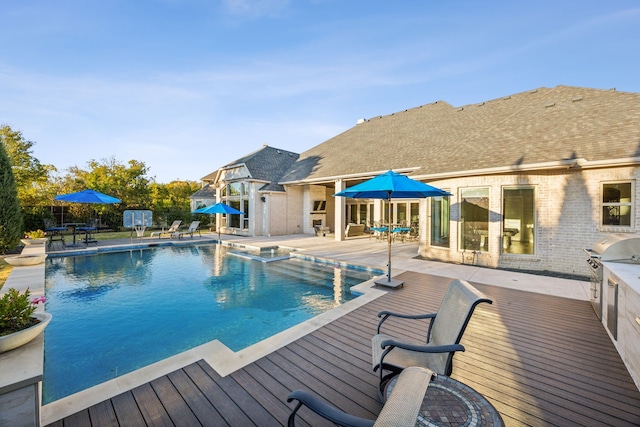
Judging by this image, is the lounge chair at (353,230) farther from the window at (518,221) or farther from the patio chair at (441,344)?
the patio chair at (441,344)

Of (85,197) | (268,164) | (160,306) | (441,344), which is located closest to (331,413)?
(441,344)

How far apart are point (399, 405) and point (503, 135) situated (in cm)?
1200

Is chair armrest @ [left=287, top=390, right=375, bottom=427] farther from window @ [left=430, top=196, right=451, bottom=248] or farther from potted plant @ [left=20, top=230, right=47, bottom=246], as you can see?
potted plant @ [left=20, top=230, right=47, bottom=246]

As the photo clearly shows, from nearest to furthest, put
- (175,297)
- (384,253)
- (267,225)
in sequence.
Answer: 1. (175,297)
2. (384,253)
3. (267,225)

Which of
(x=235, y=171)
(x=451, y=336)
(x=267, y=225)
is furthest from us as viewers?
(x=235, y=171)

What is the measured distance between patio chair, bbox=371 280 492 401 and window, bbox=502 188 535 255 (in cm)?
747

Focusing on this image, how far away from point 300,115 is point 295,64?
6.04 m

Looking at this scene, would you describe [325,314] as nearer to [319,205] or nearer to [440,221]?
[440,221]

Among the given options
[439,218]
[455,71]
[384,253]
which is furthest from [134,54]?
[455,71]

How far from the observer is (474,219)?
31.2 ft

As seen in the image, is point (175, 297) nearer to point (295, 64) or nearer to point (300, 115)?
point (295, 64)

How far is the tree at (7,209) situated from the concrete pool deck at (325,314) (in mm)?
1910

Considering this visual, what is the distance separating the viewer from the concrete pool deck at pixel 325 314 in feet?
9.01

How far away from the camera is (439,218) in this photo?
10562mm
